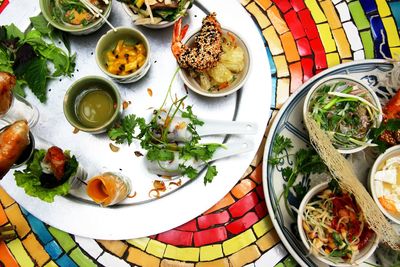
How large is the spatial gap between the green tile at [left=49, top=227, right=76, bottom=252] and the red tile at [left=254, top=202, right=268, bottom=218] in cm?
74

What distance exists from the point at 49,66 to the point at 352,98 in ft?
3.88

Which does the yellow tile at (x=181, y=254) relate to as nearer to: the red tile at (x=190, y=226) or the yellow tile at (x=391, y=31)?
the red tile at (x=190, y=226)

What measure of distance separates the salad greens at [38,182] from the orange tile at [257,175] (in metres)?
0.69

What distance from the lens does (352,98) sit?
1669 mm

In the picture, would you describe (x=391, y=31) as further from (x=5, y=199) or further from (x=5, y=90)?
(x=5, y=199)

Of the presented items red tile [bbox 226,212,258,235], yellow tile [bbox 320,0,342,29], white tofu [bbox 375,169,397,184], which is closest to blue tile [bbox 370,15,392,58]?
yellow tile [bbox 320,0,342,29]

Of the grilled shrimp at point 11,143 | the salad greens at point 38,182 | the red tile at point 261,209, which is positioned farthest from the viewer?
the red tile at point 261,209

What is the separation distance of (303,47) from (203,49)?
19.8 inches

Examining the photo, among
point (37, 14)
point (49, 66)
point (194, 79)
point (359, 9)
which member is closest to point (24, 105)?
point (49, 66)

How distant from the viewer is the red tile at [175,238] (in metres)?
1.75

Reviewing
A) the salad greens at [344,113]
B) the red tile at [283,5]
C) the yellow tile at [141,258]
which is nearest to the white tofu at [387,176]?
the salad greens at [344,113]

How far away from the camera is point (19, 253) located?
1.77m

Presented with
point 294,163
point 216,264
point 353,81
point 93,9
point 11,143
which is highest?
point 93,9

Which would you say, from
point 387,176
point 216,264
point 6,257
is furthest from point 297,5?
point 6,257
